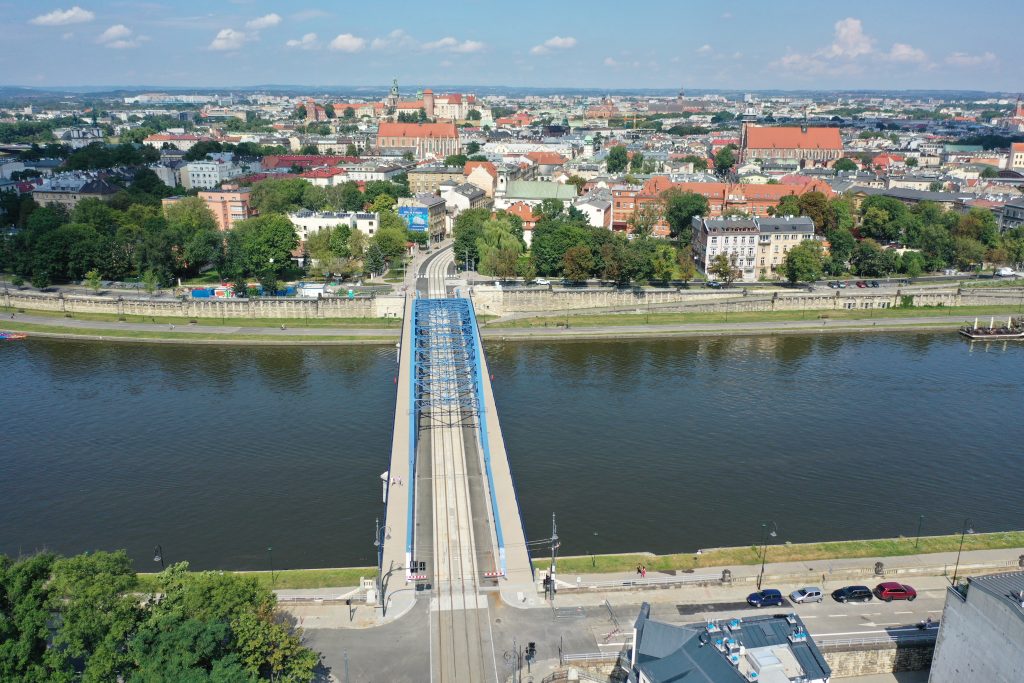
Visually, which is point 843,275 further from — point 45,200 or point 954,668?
point 45,200

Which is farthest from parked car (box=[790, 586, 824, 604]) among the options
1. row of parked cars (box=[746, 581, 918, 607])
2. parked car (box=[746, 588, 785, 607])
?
parked car (box=[746, 588, 785, 607])

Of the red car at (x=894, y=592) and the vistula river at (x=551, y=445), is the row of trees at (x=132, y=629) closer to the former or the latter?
the vistula river at (x=551, y=445)

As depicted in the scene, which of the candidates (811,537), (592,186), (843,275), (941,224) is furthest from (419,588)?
(592,186)

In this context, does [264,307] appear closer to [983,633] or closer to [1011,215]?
[983,633]

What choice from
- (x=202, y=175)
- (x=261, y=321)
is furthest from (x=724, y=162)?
(x=261, y=321)

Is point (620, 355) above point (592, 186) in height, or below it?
below

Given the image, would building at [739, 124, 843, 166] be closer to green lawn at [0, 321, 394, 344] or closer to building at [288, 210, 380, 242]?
building at [288, 210, 380, 242]
